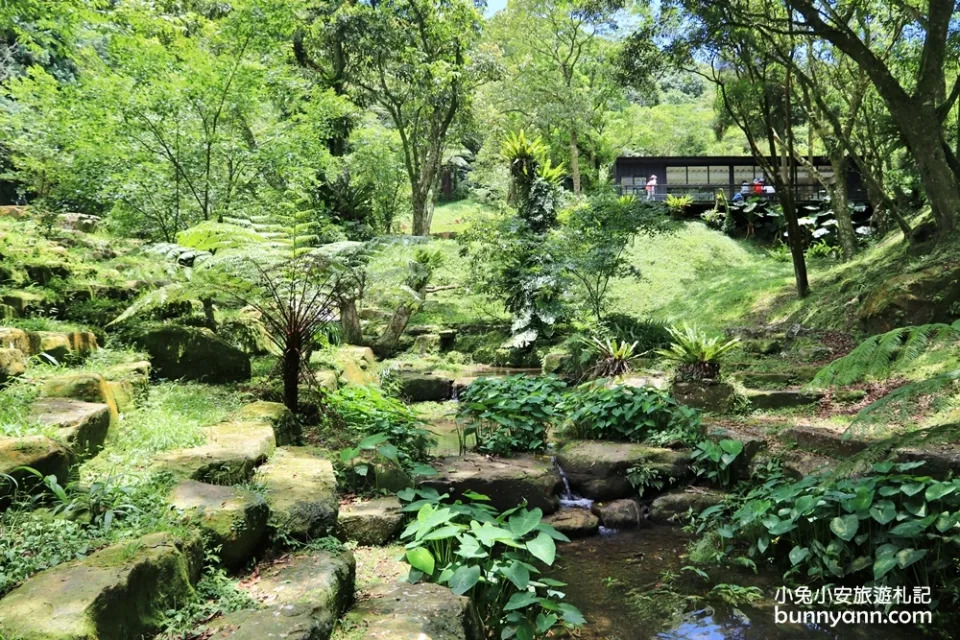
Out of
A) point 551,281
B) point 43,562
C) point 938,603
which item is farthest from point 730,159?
point 43,562

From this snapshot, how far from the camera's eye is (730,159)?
955 inches

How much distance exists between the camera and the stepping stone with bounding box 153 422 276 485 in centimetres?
345

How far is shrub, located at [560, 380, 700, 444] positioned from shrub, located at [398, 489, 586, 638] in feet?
10.2

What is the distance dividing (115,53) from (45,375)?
5588 millimetres

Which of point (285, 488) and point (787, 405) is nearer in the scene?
point (285, 488)

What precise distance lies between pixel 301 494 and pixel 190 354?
291 cm

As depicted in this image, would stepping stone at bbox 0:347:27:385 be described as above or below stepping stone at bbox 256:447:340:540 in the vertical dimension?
above

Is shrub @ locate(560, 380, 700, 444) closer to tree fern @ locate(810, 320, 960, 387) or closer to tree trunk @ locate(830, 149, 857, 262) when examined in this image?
tree fern @ locate(810, 320, 960, 387)

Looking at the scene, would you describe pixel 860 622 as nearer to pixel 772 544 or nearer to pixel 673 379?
pixel 772 544

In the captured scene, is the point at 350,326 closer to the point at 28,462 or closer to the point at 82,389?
the point at 82,389

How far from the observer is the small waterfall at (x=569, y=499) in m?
5.47

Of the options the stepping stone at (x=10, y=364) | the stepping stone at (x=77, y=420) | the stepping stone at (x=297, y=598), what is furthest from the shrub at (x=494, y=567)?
the stepping stone at (x=10, y=364)

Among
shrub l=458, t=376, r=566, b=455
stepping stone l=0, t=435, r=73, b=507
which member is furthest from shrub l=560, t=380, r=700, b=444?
stepping stone l=0, t=435, r=73, b=507

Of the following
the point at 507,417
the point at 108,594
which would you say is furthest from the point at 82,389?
the point at 507,417
